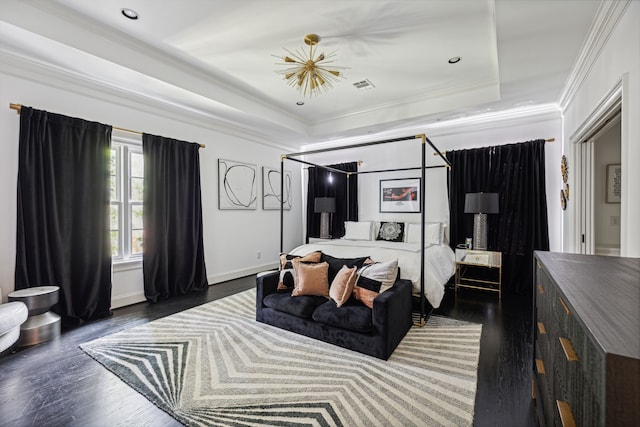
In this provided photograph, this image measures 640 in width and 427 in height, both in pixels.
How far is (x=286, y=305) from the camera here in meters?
2.88

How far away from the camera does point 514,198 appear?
4301 millimetres

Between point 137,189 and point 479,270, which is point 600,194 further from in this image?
point 137,189

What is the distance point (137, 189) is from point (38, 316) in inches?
70.6

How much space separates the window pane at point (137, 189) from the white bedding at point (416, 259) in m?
2.30

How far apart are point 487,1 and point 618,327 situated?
262 centimetres

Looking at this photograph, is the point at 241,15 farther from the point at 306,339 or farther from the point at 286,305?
the point at 306,339

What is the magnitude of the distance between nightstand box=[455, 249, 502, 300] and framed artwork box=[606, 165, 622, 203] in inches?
59.9

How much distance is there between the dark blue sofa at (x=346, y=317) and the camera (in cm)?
238

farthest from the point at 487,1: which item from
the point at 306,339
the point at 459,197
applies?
the point at 306,339

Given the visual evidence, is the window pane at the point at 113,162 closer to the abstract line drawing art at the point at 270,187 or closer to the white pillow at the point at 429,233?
the abstract line drawing art at the point at 270,187

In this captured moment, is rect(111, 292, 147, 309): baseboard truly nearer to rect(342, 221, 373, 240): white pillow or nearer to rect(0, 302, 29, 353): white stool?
rect(0, 302, 29, 353): white stool

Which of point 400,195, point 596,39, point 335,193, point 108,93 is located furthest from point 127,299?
point 596,39

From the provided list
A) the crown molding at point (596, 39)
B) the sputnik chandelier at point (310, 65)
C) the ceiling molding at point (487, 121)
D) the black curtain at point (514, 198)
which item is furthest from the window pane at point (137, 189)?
the crown molding at point (596, 39)

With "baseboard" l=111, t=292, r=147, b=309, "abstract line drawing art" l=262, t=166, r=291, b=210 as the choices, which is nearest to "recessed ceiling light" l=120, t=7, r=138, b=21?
"baseboard" l=111, t=292, r=147, b=309
